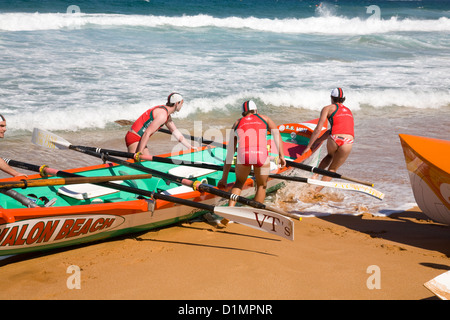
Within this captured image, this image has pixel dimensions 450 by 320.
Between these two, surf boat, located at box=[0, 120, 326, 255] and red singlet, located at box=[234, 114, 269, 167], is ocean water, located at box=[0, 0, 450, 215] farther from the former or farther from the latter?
surf boat, located at box=[0, 120, 326, 255]

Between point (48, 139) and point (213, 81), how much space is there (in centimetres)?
981

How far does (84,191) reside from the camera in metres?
6.75

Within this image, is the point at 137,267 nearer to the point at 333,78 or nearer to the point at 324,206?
the point at 324,206

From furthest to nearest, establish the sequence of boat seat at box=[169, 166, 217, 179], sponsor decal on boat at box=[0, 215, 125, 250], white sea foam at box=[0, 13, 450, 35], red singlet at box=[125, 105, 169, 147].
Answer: white sea foam at box=[0, 13, 450, 35]
red singlet at box=[125, 105, 169, 147]
boat seat at box=[169, 166, 217, 179]
sponsor decal on boat at box=[0, 215, 125, 250]

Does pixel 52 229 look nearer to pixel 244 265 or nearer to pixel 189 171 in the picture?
pixel 244 265

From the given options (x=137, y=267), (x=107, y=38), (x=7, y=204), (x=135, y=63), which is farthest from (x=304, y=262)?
(x=107, y=38)

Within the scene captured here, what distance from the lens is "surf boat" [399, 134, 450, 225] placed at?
239 inches

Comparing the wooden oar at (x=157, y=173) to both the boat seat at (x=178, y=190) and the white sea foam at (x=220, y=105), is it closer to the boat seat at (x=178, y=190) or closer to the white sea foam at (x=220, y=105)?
the boat seat at (x=178, y=190)

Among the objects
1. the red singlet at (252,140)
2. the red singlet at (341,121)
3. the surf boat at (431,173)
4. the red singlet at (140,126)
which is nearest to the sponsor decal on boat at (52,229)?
the red singlet at (252,140)

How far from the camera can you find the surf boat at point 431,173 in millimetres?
6070

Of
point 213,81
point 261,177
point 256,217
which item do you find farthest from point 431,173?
point 213,81

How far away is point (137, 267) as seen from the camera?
5484 millimetres

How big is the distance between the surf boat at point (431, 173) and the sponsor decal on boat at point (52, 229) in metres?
3.94

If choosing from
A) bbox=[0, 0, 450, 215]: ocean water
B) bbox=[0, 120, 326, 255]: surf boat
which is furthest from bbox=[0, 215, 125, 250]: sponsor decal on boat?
bbox=[0, 0, 450, 215]: ocean water
